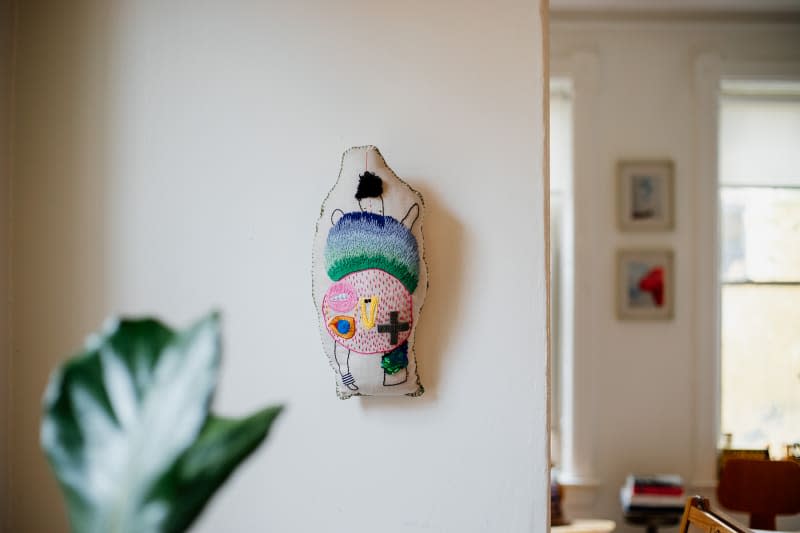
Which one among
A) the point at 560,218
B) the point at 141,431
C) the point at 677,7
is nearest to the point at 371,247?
the point at 141,431

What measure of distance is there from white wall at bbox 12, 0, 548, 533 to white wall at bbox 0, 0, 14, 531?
1.2 inches

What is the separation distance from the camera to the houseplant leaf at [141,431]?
416 millimetres

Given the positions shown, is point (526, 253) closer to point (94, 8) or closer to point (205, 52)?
point (205, 52)

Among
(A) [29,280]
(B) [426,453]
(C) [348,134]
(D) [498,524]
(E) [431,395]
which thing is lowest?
(D) [498,524]

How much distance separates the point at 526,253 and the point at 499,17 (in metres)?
0.57

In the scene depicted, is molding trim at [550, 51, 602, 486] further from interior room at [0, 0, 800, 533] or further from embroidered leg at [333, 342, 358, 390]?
embroidered leg at [333, 342, 358, 390]

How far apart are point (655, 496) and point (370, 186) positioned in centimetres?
231

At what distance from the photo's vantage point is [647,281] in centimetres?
336

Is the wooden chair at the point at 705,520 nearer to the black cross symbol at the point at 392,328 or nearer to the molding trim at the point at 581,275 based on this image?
the black cross symbol at the point at 392,328

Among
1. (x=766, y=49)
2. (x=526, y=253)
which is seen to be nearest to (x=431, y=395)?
(x=526, y=253)

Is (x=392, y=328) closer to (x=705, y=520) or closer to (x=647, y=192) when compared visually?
(x=705, y=520)

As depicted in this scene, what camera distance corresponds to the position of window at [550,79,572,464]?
3385 mm

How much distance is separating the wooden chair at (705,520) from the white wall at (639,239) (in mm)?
1712

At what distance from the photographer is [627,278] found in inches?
132
